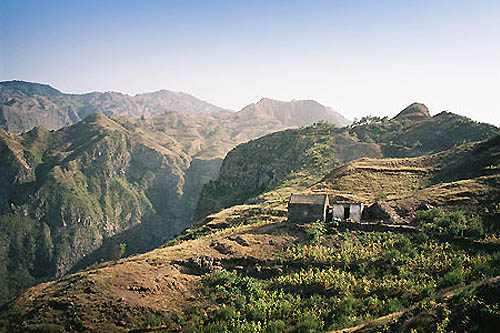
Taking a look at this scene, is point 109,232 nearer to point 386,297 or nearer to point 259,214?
point 259,214

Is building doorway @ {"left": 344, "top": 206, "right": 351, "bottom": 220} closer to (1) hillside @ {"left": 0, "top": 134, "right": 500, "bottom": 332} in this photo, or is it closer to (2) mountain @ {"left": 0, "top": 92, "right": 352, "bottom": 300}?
(1) hillside @ {"left": 0, "top": 134, "right": 500, "bottom": 332}

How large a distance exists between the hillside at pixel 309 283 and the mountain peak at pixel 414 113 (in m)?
62.6

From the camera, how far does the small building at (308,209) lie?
2475 centimetres

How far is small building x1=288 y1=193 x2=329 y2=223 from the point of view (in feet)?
81.2

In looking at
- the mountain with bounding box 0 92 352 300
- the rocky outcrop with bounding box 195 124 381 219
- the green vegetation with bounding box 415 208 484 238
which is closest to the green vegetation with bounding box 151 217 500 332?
the green vegetation with bounding box 415 208 484 238

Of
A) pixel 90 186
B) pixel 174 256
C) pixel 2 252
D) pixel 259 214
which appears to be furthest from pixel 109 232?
pixel 174 256

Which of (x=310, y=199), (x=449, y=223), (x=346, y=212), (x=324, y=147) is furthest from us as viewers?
(x=324, y=147)

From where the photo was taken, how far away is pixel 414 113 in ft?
275

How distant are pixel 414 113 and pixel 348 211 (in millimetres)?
70963

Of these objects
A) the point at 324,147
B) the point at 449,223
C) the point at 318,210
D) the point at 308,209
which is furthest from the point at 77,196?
the point at 449,223

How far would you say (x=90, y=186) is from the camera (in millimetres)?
136500

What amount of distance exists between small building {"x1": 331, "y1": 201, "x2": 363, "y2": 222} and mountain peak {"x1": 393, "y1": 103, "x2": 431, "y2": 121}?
66000 millimetres

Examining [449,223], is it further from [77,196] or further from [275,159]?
[77,196]

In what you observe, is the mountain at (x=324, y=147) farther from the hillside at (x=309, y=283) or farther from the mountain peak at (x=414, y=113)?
the hillside at (x=309, y=283)
